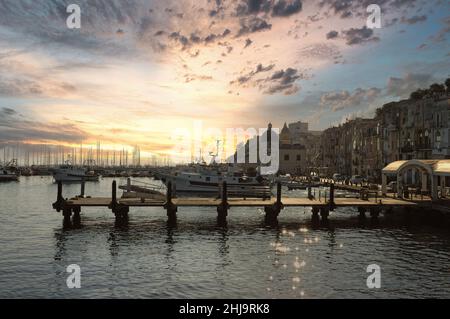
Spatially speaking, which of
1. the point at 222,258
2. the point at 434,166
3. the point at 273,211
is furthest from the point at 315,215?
the point at 222,258

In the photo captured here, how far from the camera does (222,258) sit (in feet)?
97.8

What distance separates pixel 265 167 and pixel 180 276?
155 m

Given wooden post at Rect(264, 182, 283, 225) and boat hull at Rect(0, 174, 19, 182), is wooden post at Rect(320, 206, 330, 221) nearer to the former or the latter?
wooden post at Rect(264, 182, 283, 225)

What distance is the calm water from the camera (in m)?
23.2

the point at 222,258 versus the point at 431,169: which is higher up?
the point at 431,169

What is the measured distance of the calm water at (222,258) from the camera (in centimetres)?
2316

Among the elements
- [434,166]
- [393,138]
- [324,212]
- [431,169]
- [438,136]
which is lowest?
[324,212]

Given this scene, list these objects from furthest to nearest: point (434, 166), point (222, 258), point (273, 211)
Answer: point (434, 166) < point (273, 211) < point (222, 258)

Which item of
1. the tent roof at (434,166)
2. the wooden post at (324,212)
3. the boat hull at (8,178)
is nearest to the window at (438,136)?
the tent roof at (434,166)

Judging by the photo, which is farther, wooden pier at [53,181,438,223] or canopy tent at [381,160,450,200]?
canopy tent at [381,160,450,200]

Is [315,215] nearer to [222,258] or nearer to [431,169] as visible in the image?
[431,169]

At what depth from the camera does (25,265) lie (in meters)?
28.0

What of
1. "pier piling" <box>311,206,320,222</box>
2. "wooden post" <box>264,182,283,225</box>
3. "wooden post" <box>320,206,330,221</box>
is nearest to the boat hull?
"wooden post" <box>264,182,283,225</box>
